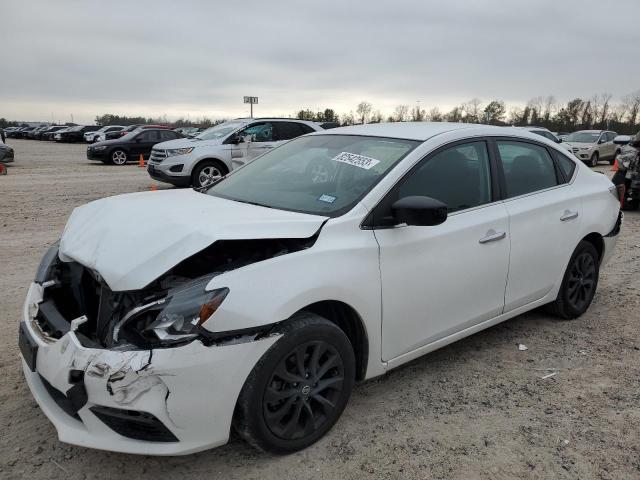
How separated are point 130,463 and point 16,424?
0.80 meters

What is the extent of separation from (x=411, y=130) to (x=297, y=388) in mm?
2007

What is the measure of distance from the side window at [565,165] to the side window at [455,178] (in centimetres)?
106

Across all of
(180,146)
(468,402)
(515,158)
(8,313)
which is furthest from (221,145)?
(468,402)

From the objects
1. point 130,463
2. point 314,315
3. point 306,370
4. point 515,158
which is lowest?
point 130,463

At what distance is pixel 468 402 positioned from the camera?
10.7 feet

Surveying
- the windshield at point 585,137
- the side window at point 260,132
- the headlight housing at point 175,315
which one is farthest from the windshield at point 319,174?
the windshield at point 585,137

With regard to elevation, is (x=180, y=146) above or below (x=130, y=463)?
above

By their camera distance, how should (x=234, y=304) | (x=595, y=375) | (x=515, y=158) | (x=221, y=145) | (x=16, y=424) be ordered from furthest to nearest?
(x=221, y=145), (x=515, y=158), (x=595, y=375), (x=16, y=424), (x=234, y=304)

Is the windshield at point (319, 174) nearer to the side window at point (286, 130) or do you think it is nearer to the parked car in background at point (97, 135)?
the side window at point (286, 130)

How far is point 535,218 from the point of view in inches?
153

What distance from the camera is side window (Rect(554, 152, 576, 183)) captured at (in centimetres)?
440

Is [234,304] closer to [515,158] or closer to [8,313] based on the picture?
[515,158]

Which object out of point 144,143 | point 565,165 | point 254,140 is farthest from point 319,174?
point 144,143

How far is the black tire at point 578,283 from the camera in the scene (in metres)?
4.40
